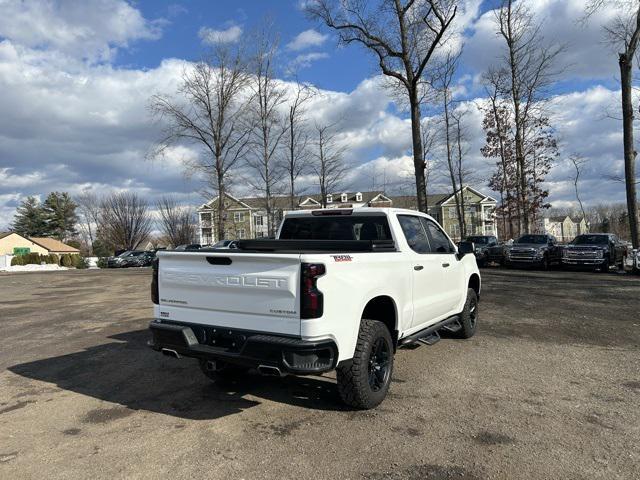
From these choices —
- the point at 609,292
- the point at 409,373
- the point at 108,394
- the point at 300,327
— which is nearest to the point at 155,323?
the point at 108,394

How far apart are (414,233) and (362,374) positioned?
212 cm

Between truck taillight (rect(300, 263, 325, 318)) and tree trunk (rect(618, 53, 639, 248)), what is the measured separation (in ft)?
61.8

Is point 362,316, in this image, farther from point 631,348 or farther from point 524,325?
point 524,325

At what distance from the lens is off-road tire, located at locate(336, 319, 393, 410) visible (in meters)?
4.18

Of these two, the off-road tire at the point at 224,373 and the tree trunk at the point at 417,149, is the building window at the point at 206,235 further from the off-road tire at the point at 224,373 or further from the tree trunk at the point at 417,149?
the off-road tire at the point at 224,373

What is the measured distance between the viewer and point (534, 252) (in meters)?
21.3

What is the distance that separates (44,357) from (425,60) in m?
18.0

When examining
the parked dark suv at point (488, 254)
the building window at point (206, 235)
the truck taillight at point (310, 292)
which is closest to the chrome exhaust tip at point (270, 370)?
the truck taillight at point (310, 292)

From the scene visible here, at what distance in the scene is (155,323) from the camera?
465cm

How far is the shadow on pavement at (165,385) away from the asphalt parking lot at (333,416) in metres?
0.03

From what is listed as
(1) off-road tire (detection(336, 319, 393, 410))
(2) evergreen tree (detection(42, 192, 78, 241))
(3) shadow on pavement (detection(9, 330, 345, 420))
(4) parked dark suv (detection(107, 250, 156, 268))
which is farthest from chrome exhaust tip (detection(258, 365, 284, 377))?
(2) evergreen tree (detection(42, 192, 78, 241))

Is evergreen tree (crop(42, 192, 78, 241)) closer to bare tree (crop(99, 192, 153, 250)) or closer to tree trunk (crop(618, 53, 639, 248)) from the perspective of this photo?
bare tree (crop(99, 192, 153, 250))

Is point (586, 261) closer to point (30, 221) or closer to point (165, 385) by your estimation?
point (165, 385)

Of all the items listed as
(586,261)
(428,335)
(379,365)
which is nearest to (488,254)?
(586,261)
